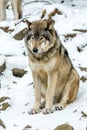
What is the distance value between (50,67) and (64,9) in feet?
17.1

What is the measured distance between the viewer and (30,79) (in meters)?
10.8

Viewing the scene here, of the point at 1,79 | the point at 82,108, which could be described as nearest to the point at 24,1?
the point at 1,79

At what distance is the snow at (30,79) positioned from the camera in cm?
850

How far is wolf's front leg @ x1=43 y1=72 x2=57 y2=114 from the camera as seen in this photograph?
891 centimetres

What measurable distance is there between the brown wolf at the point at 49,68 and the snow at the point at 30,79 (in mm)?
249

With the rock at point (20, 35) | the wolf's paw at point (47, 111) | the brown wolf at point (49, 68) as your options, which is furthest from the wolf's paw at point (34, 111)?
the rock at point (20, 35)

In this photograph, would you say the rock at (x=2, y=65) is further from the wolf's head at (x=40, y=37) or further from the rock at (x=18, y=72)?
the wolf's head at (x=40, y=37)

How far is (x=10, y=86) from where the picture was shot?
35.0 ft

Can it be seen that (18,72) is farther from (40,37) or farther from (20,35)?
(40,37)

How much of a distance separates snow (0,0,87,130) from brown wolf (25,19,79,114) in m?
0.25

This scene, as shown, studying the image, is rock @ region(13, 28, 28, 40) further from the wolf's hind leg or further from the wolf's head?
the wolf's head

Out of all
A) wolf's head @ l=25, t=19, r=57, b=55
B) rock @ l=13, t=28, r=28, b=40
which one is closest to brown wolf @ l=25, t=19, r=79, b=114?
wolf's head @ l=25, t=19, r=57, b=55

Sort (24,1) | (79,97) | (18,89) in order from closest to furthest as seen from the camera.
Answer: (79,97) < (18,89) < (24,1)

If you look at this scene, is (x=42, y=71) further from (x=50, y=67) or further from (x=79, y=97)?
(x=79, y=97)
